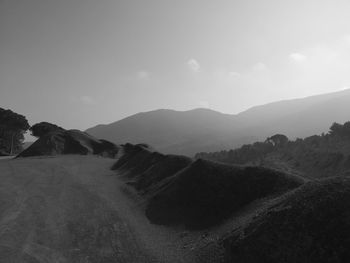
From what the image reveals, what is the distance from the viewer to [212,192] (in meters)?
19.0

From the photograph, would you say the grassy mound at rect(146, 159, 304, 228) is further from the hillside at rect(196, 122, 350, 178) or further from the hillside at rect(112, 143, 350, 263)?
the hillside at rect(196, 122, 350, 178)

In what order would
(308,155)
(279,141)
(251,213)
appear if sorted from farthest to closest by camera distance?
1. (279,141)
2. (308,155)
3. (251,213)

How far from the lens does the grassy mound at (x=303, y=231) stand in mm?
10062

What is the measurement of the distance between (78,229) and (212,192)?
324 inches

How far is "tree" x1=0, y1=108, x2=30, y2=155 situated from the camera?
7581 cm

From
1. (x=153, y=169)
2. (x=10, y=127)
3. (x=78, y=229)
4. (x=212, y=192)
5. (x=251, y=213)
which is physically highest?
(x=10, y=127)

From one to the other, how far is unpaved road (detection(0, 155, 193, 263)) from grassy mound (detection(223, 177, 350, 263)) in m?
2.85

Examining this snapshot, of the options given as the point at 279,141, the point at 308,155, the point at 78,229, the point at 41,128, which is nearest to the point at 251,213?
the point at 78,229

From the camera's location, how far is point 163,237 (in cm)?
1562

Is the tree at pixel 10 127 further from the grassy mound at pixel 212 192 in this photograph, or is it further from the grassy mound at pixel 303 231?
the grassy mound at pixel 303 231

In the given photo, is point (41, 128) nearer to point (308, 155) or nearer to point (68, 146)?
point (68, 146)

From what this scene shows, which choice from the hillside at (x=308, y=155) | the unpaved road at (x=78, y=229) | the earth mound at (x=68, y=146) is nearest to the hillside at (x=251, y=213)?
the unpaved road at (x=78, y=229)

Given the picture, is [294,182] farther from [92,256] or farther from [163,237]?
[92,256]

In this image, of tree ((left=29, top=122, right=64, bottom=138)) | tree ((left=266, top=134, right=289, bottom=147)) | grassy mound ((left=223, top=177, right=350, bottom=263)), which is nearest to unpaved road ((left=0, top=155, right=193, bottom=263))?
grassy mound ((left=223, top=177, right=350, bottom=263))
